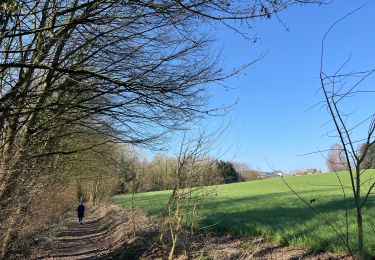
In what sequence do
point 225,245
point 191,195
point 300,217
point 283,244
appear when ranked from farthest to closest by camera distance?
point 300,217 < point 225,245 < point 283,244 < point 191,195

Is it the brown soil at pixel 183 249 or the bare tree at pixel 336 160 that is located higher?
the bare tree at pixel 336 160

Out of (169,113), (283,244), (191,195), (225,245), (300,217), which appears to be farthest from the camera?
(300,217)

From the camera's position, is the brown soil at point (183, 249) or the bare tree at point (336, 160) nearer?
the bare tree at point (336, 160)

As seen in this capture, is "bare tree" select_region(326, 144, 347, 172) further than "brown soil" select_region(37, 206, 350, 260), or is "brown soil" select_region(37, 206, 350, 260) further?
"brown soil" select_region(37, 206, 350, 260)

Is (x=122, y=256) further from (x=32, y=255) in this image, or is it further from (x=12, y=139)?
(x=12, y=139)

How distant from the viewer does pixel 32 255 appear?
45.1 feet

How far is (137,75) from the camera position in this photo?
29.3 feet

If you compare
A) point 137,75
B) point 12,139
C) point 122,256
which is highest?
point 137,75

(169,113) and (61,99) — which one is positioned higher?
(61,99)

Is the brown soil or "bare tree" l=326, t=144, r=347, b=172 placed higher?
"bare tree" l=326, t=144, r=347, b=172

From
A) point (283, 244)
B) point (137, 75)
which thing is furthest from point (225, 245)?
point (137, 75)

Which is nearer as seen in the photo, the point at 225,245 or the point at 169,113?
the point at 169,113

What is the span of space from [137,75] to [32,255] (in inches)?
306

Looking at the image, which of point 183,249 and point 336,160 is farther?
point 183,249
